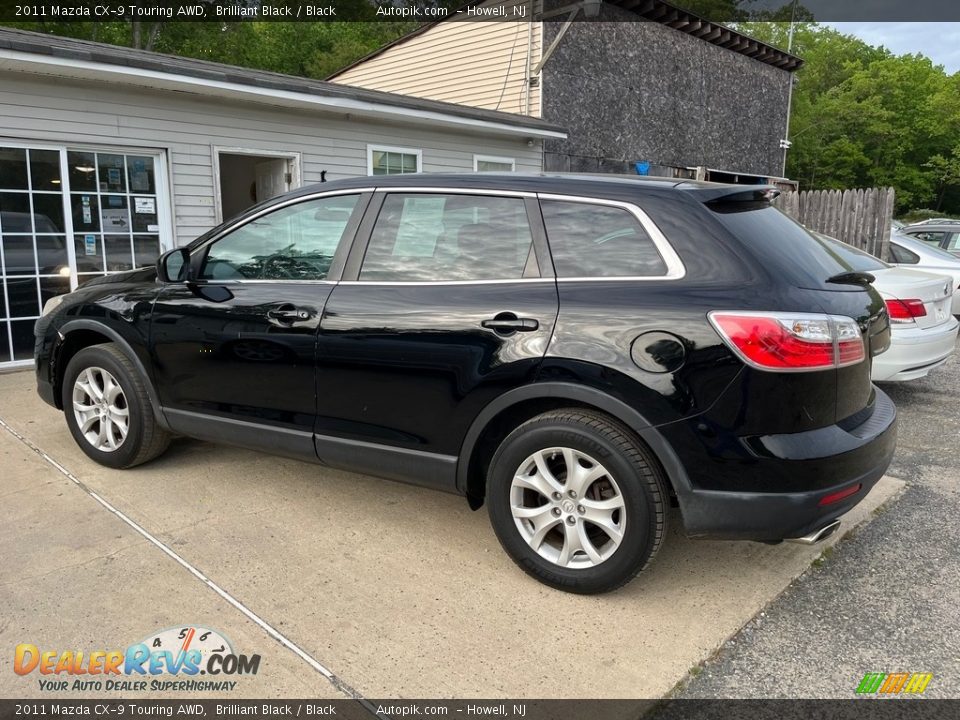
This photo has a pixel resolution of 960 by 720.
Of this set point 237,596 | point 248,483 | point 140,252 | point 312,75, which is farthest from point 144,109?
point 312,75

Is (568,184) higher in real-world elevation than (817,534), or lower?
higher

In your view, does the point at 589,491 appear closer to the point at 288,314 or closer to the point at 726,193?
the point at 726,193

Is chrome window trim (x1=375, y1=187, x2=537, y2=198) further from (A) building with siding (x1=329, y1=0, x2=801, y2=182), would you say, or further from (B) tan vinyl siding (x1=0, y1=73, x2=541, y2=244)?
(A) building with siding (x1=329, y1=0, x2=801, y2=182)

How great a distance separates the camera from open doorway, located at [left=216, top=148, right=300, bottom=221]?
9.27m

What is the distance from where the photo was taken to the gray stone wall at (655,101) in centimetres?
1402

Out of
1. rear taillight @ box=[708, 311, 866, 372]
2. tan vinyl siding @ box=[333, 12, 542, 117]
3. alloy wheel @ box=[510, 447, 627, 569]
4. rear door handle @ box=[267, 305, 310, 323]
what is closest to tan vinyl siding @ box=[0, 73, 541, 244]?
tan vinyl siding @ box=[333, 12, 542, 117]

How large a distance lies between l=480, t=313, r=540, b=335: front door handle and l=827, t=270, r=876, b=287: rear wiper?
4.00 feet

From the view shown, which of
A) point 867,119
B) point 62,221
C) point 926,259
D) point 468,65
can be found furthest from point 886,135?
point 62,221

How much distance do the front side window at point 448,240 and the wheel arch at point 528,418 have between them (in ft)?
1.77

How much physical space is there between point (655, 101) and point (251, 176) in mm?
9388

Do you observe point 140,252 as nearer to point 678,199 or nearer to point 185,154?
point 185,154

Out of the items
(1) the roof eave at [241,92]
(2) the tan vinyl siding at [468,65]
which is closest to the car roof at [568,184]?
(1) the roof eave at [241,92]

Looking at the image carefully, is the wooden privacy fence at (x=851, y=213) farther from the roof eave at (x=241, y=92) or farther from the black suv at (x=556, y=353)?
the black suv at (x=556, y=353)

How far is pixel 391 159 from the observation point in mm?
10336
